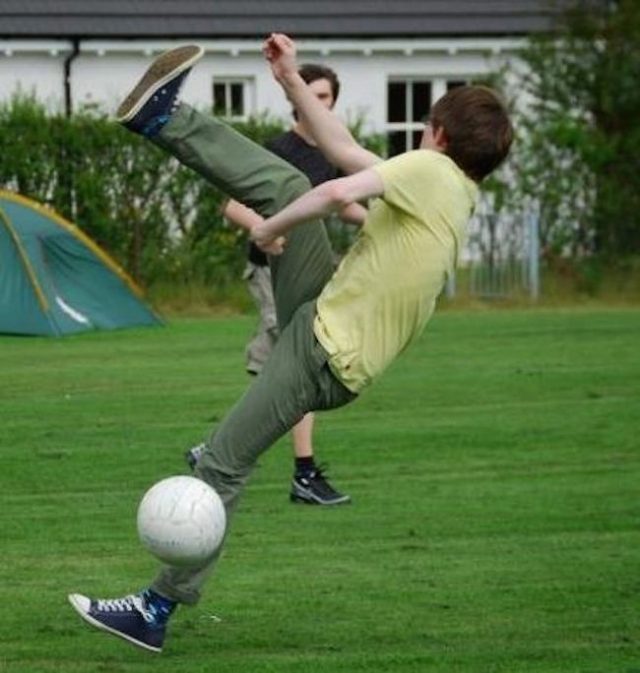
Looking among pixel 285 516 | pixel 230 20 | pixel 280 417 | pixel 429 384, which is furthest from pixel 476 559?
pixel 230 20

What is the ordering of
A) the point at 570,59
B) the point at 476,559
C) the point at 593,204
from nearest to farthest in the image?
1. the point at 476,559
2. the point at 593,204
3. the point at 570,59

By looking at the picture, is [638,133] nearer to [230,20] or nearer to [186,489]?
[230,20]

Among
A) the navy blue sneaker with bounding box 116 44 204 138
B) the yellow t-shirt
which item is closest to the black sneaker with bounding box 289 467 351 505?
the yellow t-shirt

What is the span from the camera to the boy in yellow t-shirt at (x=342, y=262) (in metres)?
8.51

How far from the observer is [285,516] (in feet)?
40.3

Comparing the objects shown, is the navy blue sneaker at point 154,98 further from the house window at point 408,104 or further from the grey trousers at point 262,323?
the house window at point 408,104

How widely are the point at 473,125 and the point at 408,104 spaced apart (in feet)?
108

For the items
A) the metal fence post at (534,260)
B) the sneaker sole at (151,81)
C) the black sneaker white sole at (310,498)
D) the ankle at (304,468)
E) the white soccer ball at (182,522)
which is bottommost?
the metal fence post at (534,260)

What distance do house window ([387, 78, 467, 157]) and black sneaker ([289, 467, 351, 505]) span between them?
92.7 feet

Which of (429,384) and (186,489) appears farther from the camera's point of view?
(429,384)

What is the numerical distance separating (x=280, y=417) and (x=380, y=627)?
3.69 feet

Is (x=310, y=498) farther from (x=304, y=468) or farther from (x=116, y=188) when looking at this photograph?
(x=116, y=188)

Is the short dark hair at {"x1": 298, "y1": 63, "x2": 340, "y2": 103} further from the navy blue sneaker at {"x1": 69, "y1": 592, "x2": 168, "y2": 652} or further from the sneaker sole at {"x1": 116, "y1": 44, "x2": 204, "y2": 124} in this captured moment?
the navy blue sneaker at {"x1": 69, "y1": 592, "x2": 168, "y2": 652}

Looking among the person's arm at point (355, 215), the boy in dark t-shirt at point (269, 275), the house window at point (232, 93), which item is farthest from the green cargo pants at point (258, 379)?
the house window at point (232, 93)
